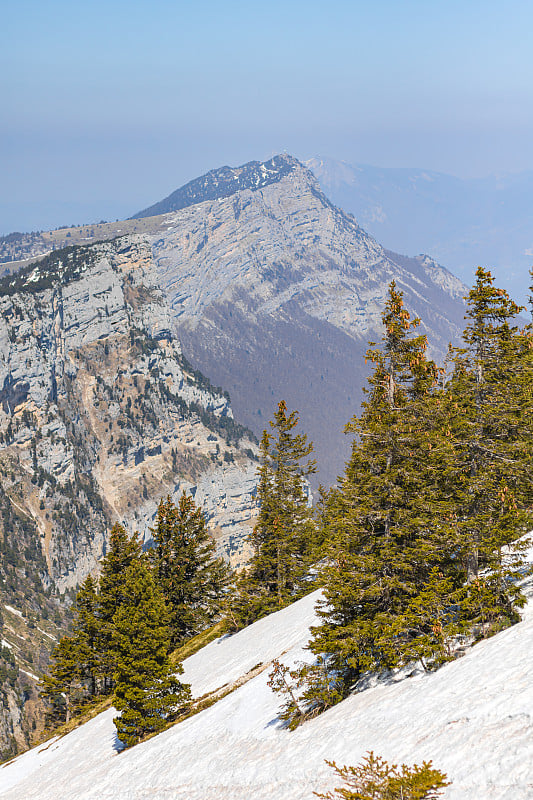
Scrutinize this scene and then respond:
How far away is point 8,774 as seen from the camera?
162 feet

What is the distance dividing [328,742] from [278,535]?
29.6 meters

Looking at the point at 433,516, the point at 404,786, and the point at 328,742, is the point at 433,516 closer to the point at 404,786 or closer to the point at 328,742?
the point at 328,742

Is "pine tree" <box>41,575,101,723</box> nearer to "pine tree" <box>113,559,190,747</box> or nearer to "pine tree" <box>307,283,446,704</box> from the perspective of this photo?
"pine tree" <box>113,559,190,747</box>

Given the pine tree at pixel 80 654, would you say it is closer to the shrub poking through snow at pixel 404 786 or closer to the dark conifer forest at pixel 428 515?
the dark conifer forest at pixel 428 515

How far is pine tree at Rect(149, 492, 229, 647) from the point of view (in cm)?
6050

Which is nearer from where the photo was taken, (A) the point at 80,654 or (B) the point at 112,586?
(A) the point at 80,654

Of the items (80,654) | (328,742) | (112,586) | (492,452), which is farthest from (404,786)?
(80,654)

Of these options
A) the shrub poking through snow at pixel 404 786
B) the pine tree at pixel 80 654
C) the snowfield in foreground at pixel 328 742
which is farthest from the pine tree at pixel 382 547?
the pine tree at pixel 80 654

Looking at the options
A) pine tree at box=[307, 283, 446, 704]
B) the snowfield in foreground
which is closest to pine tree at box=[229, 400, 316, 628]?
the snowfield in foreground

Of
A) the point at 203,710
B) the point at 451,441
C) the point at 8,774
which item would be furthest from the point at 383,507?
the point at 8,774

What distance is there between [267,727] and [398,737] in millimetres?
10526

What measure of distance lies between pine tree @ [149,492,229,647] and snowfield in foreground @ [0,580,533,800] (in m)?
18.5

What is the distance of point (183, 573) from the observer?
6109 cm

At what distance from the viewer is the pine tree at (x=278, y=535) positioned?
51625 millimetres
